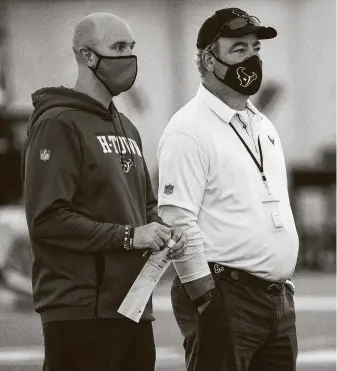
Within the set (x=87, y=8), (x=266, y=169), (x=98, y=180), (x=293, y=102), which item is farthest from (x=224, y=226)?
(x=293, y=102)

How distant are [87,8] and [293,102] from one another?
3.07 meters

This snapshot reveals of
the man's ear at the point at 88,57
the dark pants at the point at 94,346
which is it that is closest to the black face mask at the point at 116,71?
the man's ear at the point at 88,57

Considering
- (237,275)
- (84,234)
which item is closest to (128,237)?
(84,234)

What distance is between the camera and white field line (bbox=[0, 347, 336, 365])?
27.1ft

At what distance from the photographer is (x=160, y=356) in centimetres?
863

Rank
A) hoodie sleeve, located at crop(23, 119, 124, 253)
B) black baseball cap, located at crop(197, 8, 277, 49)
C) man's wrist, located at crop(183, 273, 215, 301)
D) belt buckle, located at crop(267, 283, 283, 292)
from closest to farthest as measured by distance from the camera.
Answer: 1. hoodie sleeve, located at crop(23, 119, 124, 253)
2. man's wrist, located at crop(183, 273, 215, 301)
3. belt buckle, located at crop(267, 283, 283, 292)
4. black baseball cap, located at crop(197, 8, 277, 49)

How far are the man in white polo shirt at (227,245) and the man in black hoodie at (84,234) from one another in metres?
0.30

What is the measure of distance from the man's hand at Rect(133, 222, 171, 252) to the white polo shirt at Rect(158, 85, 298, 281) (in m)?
0.40

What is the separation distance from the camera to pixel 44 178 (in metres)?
4.16

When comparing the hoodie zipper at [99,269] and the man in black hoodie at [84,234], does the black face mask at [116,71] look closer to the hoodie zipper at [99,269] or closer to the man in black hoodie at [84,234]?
the man in black hoodie at [84,234]

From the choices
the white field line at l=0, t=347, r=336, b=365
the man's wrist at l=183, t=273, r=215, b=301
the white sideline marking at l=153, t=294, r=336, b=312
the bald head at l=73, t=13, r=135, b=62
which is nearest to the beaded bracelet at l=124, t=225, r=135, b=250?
the man's wrist at l=183, t=273, r=215, b=301

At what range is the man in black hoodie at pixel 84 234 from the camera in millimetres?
4156

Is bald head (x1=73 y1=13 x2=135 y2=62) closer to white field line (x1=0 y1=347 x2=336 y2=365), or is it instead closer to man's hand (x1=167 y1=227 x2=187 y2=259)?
man's hand (x1=167 y1=227 x2=187 y2=259)

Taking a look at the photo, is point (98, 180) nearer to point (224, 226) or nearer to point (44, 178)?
point (44, 178)
